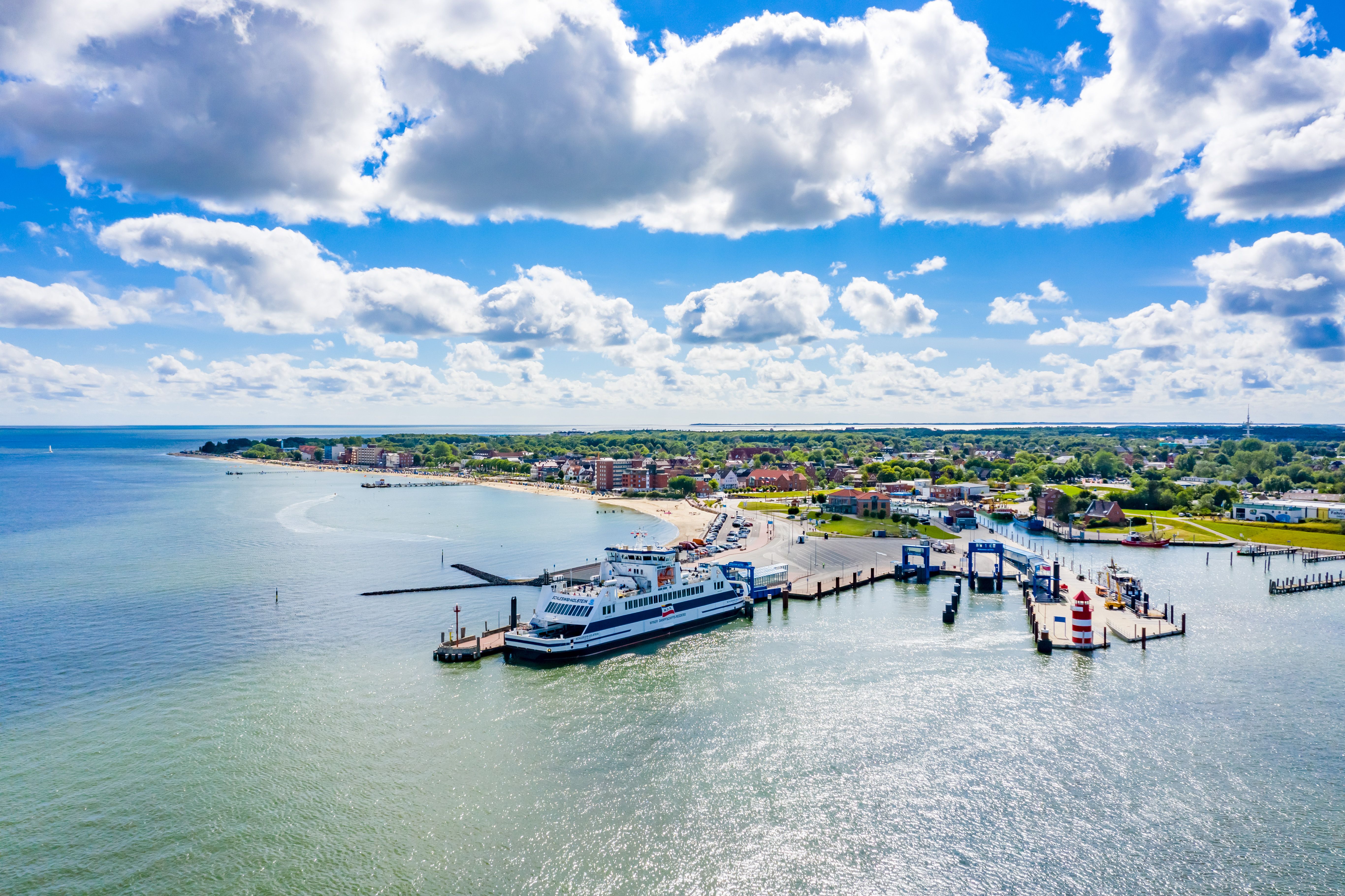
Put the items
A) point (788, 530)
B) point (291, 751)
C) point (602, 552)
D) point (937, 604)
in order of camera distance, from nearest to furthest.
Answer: point (291, 751)
point (937, 604)
point (602, 552)
point (788, 530)

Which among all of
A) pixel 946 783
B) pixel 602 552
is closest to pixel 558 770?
pixel 946 783

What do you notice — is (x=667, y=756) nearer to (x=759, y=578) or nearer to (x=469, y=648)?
(x=469, y=648)

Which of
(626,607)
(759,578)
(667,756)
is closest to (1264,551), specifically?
(759,578)

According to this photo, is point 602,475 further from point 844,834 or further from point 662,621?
point 844,834

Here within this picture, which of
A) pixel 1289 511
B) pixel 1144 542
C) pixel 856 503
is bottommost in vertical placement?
pixel 1144 542

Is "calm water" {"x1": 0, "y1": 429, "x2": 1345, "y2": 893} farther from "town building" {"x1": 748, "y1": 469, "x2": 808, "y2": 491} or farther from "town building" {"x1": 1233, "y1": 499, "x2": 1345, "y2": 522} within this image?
"town building" {"x1": 748, "y1": 469, "x2": 808, "y2": 491}

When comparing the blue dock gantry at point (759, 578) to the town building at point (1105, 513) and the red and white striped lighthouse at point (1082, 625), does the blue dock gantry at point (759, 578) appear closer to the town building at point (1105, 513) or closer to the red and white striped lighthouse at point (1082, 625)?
the red and white striped lighthouse at point (1082, 625)

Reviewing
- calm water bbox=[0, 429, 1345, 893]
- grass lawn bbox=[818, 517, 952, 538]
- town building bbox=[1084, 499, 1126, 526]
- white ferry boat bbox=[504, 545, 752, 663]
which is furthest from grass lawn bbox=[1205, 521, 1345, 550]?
white ferry boat bbox=[504, 545, 752, 663]

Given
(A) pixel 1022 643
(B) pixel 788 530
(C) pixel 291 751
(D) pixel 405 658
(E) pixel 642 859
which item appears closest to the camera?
(E) pixel 642 859
